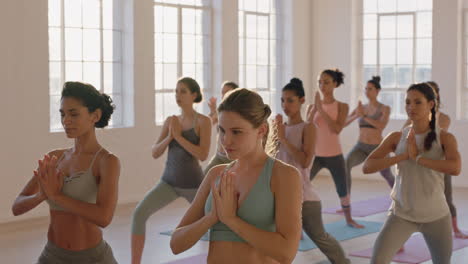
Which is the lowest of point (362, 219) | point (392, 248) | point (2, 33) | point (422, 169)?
point (362, 219)

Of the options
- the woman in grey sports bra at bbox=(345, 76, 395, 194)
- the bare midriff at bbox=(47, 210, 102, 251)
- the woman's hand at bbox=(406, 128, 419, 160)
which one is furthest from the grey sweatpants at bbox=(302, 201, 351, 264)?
the woman in grey sports bra at bbox=(345, 76, 395, 194)

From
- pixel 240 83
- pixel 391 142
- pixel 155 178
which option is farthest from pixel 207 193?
pixel 240 83

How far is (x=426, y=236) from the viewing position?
3961mm

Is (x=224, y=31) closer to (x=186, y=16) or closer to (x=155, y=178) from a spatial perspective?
(x=186, y=16)

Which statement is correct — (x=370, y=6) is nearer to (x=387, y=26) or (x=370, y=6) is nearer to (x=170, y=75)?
(x=387, y=26)

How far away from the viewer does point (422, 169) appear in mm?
4012

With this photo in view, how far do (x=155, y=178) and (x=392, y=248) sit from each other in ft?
16.8

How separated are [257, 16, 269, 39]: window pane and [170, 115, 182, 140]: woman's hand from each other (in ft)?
17.5

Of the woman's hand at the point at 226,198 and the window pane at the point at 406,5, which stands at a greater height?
the window pane at the point at 406,5

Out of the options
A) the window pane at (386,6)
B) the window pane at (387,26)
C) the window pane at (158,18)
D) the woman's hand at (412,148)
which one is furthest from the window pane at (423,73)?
the woman's hand at (412,148)

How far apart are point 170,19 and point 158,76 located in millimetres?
683

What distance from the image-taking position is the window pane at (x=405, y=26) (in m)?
10.3

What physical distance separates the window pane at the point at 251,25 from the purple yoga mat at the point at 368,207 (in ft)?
9.43

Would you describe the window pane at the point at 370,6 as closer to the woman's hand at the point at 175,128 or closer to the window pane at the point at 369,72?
the window pane at the point at 369,72
